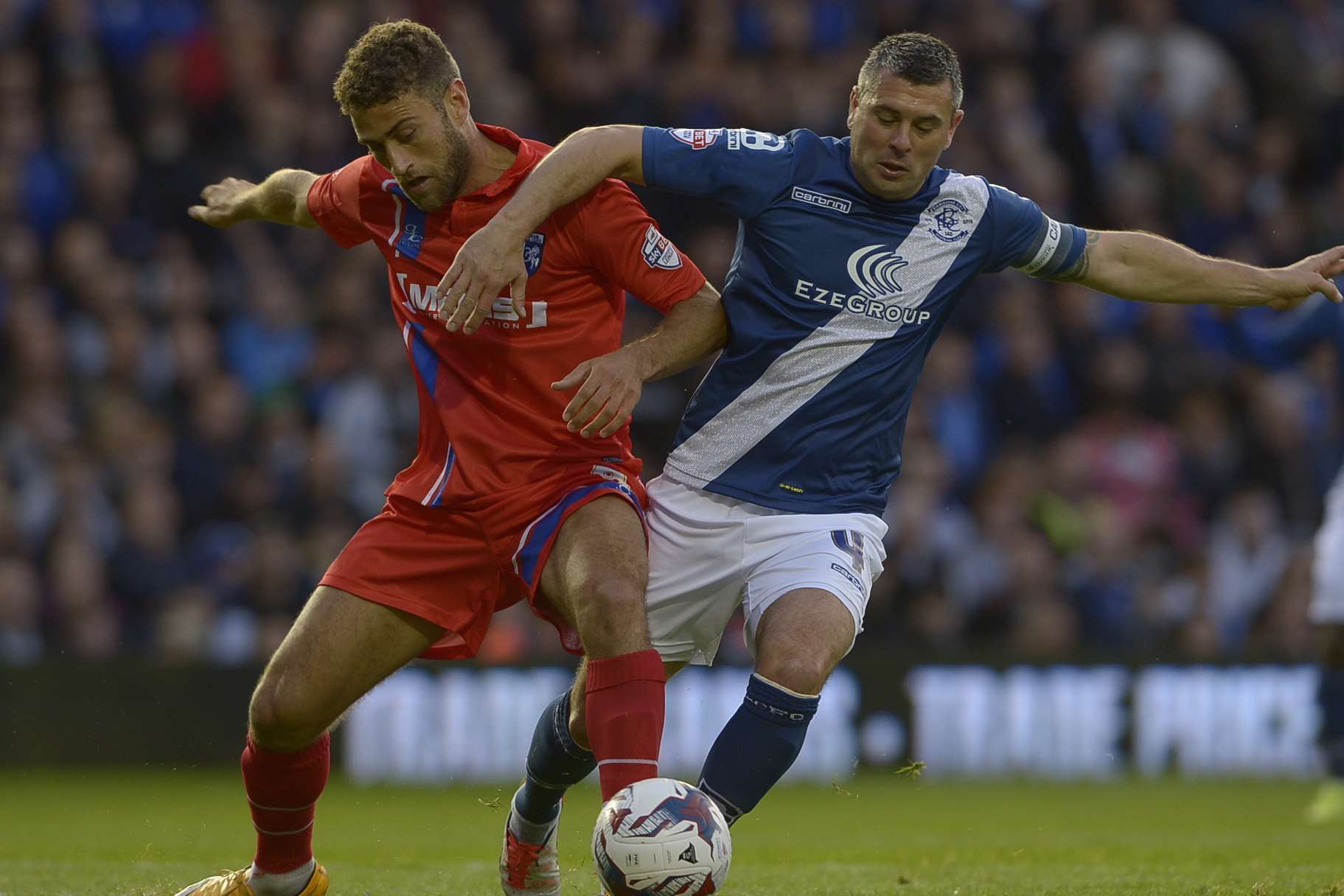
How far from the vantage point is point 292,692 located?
5.02 meters

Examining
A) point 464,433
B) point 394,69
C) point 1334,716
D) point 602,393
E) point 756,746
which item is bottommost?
point 1334,716

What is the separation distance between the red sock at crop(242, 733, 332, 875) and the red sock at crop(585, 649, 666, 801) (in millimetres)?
904

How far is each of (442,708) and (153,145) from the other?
433cm

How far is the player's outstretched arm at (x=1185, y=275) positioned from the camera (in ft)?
17.6

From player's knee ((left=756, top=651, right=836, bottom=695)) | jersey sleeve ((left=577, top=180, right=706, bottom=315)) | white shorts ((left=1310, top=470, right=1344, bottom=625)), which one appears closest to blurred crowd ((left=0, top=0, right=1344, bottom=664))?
white shorts ((left=1310, top=470, right=1344, bottom=625))

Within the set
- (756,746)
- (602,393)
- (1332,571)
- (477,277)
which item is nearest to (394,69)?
(477,277)

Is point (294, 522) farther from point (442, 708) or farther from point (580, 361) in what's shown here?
point (580, 361)

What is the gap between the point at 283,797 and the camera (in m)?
5.22

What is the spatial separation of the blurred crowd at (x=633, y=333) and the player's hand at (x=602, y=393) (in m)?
5.23

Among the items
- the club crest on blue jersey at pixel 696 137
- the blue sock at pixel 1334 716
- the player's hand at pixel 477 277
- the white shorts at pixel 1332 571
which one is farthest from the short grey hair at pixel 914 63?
the blue sock at pixel 1334 716

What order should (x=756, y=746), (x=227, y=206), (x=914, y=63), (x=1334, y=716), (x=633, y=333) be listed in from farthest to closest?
(x=633, y=333) < (x=1334, y=716) < (x=227, y=206) < (x=914, y=63) < (x=756, y=746)

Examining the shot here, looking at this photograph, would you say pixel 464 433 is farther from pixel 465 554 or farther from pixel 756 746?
pixel 756 746

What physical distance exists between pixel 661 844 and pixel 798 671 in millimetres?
619

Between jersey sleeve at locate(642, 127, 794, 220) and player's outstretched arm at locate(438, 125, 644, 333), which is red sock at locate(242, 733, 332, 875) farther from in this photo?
jersey sleeve at locate(642, 127, 794, 220)
